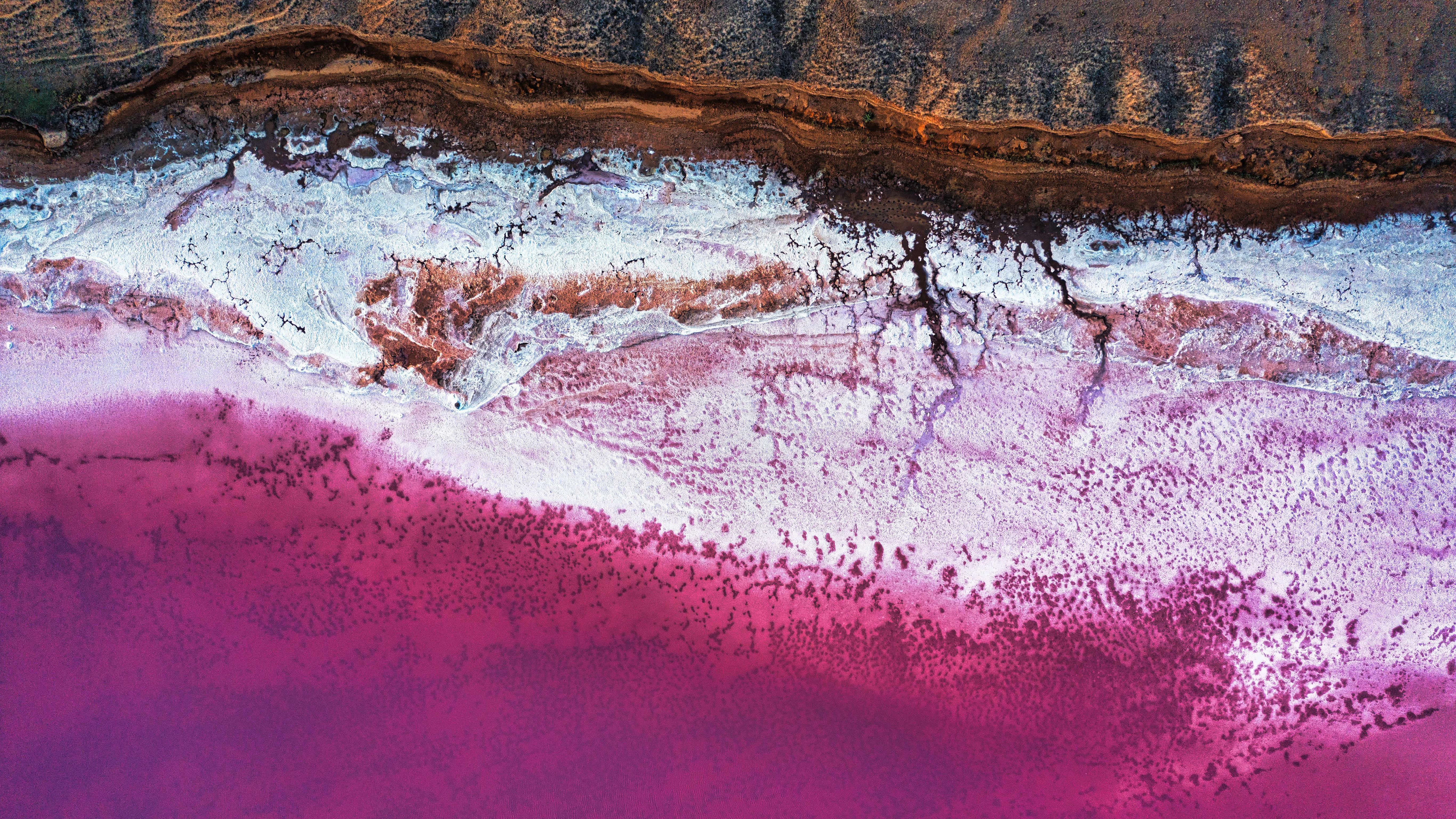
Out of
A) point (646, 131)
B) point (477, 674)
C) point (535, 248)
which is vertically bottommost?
point (477, 674)

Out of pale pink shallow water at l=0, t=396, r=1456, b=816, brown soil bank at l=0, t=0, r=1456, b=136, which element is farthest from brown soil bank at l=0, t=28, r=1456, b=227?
pale pink shallow water at l=0, t=396, r=1456, b=816

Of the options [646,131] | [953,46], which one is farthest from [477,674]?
[953,46]

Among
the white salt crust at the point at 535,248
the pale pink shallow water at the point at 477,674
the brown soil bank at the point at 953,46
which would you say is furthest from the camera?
the pale pink shallow water at the point at 477,674

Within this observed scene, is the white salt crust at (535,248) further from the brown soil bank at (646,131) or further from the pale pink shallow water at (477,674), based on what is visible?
the pale pink shallow water at (477,674)

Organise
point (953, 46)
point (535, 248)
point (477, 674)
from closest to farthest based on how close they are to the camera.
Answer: point (953, 46), point (535, 248), point (477, 674)

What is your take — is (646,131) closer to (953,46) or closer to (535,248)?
(535,248)

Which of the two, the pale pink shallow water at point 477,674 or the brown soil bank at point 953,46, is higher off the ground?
the brown soil bank at point 953,46

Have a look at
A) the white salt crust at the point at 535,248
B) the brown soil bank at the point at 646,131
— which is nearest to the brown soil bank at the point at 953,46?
the brown soil bank at the point at 646,131
